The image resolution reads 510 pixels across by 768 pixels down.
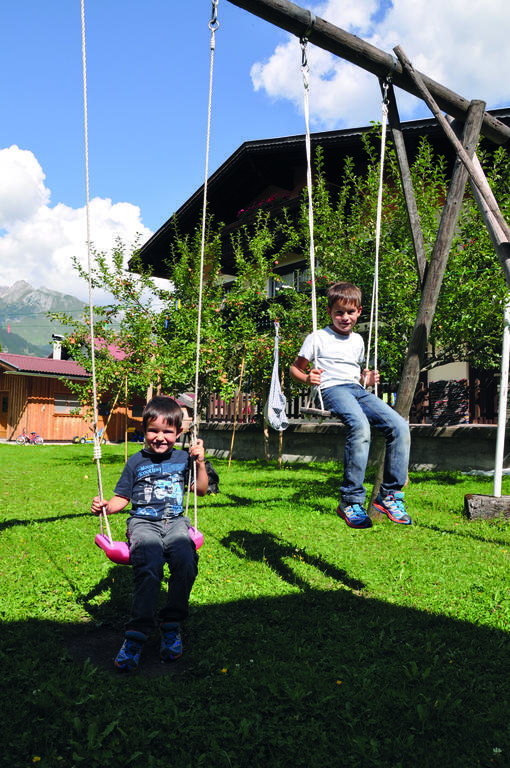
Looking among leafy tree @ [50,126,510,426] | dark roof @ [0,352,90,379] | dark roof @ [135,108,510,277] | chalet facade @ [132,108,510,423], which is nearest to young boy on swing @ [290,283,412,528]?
leafy tree @ [50,126,510,426]

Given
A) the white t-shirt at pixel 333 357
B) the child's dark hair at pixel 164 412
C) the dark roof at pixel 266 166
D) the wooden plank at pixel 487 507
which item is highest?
the dark roof at pixel 266 166

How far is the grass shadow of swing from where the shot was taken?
4973mm

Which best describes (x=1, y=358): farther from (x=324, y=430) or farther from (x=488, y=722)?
(x=488, y=722)

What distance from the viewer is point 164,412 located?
384cm

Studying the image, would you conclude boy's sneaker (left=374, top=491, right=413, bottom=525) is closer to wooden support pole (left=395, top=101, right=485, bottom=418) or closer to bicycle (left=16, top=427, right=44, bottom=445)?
wooden support pole (left=395, top=101, right=485, bottom=418)

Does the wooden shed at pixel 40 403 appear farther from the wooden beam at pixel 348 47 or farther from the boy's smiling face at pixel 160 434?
the boy's smiling face at pixel 160 434

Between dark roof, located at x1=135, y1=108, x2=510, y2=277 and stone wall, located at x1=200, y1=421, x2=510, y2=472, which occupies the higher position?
dark roof, located at x1=135, y1=108, x2=510, y2=277

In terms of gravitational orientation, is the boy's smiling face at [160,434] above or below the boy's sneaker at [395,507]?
above

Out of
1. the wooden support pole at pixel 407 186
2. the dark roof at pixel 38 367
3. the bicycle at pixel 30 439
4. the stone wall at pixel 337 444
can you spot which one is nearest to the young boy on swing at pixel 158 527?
the wooden support pole at pixel 407 186

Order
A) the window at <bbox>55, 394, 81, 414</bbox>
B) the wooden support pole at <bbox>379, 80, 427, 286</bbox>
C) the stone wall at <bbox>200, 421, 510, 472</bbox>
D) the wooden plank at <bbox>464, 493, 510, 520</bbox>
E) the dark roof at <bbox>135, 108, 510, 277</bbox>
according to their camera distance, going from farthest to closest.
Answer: the window at <bbox>55, 394, 81, 414</bbox>, the dark roof at <bbox>135, 108, 510, 277</bbox>, the stone wall at <bbox>200, 421, 510, 472</bbox>, the wooden plank at <bbox>464, 493, 510, 520</bbox>, the wooden support pole at <bbox>379, 80, 427, 286</bbox>

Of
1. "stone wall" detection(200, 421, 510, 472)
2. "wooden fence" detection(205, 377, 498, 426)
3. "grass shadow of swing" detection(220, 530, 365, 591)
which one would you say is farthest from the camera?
"wooden fence" detection(205, 377, 498, 426)

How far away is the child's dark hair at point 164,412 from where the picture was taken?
382 centimetres

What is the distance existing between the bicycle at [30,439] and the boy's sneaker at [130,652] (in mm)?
25446

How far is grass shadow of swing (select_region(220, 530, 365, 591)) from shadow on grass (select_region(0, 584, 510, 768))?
76 cm
